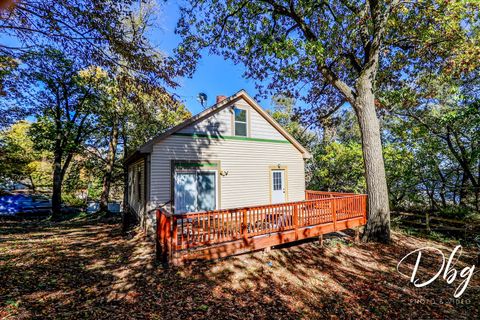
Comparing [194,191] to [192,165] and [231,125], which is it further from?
[231,125]

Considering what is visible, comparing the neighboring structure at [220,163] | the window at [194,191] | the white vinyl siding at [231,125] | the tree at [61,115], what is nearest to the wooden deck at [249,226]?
the window at [194,191]

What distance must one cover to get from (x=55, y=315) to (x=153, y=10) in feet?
52.5

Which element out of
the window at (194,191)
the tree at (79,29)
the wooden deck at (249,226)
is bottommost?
the wooden deck at (249,226)

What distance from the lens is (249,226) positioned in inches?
→ 239

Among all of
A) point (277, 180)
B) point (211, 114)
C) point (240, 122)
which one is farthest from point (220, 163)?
point (277, 180)

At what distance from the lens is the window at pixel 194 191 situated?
8.55m

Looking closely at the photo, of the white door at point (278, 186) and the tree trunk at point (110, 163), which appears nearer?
the white door at point (278, 186)

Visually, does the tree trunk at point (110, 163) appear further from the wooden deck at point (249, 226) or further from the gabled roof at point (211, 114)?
the wooden deck at point (249, 226)

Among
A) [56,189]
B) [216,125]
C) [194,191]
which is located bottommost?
[194,191]

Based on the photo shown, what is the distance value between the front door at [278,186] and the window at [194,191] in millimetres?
3221

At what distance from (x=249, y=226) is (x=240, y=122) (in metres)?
5.47

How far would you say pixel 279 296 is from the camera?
4234 mm

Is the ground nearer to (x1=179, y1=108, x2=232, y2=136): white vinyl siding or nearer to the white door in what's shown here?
the white door

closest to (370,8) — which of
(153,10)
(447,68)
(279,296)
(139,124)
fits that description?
(447,68)
